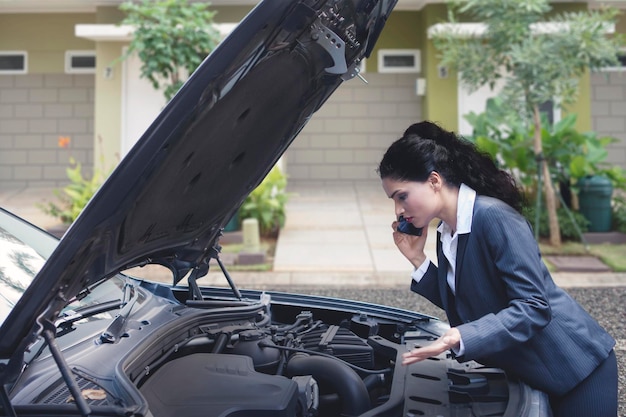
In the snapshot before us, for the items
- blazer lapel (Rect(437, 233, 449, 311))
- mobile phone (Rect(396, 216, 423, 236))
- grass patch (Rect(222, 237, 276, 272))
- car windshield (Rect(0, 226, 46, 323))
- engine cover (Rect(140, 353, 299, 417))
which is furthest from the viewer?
grass patch (Rect(222, 237, 276, 272))

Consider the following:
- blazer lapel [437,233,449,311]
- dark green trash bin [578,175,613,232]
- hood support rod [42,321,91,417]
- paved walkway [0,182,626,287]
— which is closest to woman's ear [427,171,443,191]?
blazer lapel [437,233,449,311]

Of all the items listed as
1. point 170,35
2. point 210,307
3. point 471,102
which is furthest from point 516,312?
point 471,102

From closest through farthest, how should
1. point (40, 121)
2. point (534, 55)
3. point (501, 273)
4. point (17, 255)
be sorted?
point (501, 273)
point (17, 255)
point (534, 55)
point (40, 121)

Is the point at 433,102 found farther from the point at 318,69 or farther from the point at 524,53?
the point at 318,69

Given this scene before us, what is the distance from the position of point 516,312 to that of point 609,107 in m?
13.2

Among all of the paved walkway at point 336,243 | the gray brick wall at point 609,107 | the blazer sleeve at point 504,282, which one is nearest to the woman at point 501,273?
the blazer sleeve at point 504,282

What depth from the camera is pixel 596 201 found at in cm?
1009

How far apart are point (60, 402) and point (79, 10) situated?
13907 mm

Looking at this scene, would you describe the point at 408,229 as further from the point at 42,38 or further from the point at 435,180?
the point at 42,38

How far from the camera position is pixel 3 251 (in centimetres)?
270

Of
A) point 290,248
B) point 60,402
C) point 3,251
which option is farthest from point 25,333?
point 290,248

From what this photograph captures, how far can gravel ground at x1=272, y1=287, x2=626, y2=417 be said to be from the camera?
6.31 m

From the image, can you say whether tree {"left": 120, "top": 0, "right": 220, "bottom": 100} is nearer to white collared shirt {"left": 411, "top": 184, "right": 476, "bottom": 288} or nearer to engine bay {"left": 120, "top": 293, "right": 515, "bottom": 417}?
engine bay {"left": 120, "top": 293, "right": 515, "bottom": 417}

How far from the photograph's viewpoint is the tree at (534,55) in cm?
896
